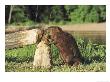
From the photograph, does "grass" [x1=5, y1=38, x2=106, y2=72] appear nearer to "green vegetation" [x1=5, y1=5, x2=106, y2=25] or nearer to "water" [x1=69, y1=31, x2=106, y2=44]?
"water" [x1=69, y1=31, x2=106, y2=44]

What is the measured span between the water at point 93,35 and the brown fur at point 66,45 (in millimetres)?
91

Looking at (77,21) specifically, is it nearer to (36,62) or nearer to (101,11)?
(101,11)

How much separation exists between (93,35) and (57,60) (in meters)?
0.49

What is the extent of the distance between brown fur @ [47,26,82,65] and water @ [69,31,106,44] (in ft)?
0.30

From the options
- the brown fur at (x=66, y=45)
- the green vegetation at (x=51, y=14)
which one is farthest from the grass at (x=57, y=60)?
the green vegetation at (x=51, y=14)

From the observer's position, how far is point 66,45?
164 inches

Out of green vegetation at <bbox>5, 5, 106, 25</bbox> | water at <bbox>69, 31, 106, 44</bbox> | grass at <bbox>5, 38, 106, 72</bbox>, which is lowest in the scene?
grass at <bbox>5, 38, 106, 72</bbox>

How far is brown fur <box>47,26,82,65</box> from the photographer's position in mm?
4160

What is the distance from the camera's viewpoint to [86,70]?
4.13 meters

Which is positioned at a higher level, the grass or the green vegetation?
the green vegetation

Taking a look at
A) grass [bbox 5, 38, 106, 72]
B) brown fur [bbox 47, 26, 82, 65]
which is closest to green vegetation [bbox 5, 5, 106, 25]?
brown fur [bbox 47, 26, 82, 65]

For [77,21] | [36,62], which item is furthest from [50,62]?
[77,21]

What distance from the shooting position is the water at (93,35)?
4.18 metres
